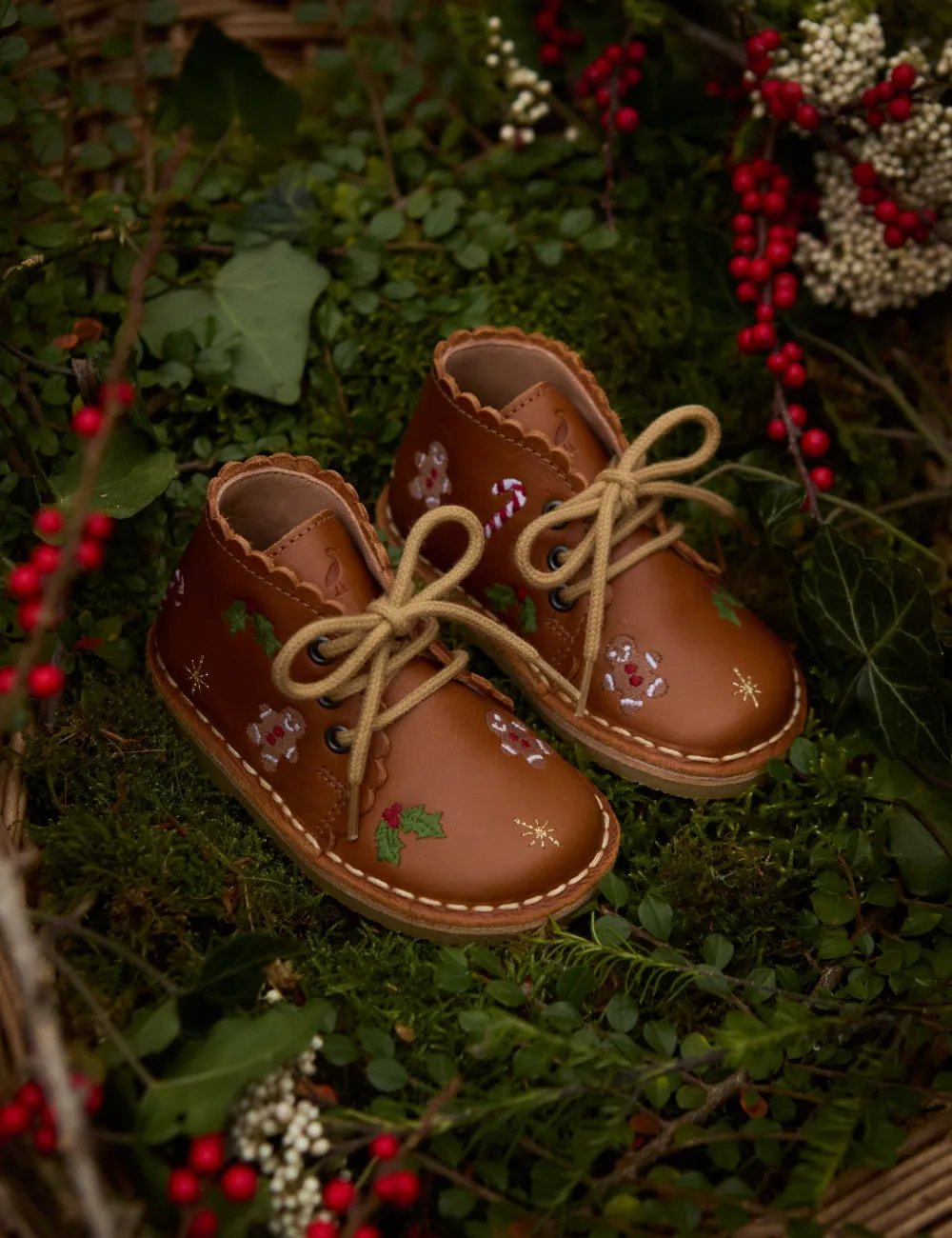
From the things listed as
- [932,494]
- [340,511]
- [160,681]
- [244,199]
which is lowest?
[160,681]

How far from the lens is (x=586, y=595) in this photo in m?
1.54

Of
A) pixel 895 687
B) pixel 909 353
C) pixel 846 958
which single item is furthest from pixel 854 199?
pixel 846 958

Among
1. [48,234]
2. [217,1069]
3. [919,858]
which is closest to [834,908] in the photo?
[919,858]

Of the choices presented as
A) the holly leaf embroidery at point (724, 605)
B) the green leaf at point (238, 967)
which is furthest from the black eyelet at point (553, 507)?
the green leaf at point (238, 967)

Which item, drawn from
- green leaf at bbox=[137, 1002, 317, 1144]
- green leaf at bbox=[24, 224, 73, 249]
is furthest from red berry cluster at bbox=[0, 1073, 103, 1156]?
green leaf at bbox=[24, 224, 73, 249]

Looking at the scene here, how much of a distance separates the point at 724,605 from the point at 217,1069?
0.93m

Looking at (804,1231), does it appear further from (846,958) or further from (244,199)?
(244,199)

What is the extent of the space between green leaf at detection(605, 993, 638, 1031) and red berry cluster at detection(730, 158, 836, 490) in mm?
846

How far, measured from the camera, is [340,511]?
1.41 metres

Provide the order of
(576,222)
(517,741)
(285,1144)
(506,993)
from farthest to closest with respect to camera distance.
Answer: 1. (576,222)
2. (517,741)
3. (506,993)
4. (285,1144)

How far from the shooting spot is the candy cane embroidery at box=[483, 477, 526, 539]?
4.99 feet

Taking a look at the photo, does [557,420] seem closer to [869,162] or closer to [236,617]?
[236,617]

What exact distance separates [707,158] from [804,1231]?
171 cm

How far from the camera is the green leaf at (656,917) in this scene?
1363 millimetres
